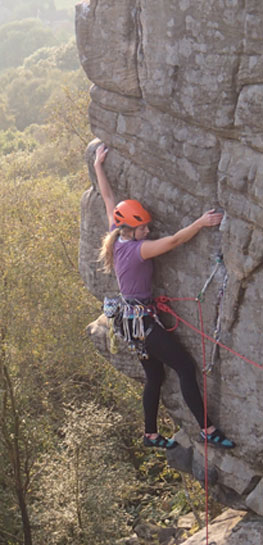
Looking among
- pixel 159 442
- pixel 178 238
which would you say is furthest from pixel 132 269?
pixel 159 442

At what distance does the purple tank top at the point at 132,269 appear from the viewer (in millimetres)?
6754

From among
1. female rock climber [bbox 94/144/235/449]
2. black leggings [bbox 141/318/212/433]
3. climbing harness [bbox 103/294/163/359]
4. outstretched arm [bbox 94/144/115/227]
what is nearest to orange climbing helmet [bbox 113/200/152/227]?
female rock climber [bbox 94/144/235/449]

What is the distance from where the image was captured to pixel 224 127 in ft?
19.1

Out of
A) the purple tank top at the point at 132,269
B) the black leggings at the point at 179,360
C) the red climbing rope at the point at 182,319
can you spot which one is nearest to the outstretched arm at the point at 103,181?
the purple tank top at the point at 132,269

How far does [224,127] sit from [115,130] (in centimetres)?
168

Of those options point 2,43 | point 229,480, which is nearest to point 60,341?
point 229,480

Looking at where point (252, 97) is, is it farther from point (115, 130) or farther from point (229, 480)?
point (229, 480)

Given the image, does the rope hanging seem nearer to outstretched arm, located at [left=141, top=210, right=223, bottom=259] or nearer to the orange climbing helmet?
outstretched arm, located at [left=141, top=210, right=223, bottom=259]

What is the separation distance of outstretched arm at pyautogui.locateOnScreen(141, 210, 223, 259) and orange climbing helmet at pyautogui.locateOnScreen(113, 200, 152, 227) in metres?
0.22

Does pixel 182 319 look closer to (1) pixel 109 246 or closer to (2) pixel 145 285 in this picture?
(2) pixel 145 285

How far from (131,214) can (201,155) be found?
3.14ft

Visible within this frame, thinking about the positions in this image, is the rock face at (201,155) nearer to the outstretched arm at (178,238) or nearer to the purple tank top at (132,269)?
the outstretched arm at (178,238)

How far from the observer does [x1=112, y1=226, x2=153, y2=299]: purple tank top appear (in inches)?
266

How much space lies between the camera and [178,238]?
6426 mm
